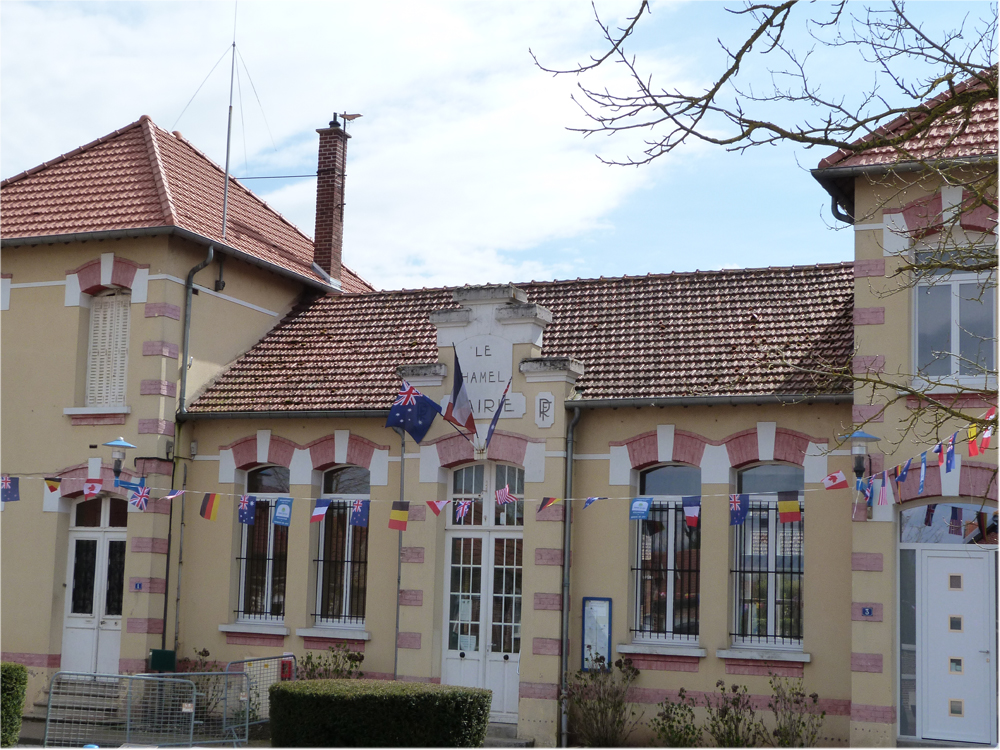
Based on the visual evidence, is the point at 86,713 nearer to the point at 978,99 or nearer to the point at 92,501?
the point at 92,501

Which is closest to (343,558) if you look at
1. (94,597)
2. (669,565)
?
(94,597)

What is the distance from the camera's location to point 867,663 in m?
12.4

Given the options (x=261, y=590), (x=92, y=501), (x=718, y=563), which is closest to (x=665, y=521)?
(x=718, y=563)

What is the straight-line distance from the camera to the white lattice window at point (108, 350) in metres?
16.7

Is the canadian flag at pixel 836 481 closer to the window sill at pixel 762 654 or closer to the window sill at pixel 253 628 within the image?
the window sill at pixel 762 654

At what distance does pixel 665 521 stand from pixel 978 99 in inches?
316

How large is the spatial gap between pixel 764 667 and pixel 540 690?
2.77 meters

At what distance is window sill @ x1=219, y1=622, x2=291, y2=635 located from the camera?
15.9 m

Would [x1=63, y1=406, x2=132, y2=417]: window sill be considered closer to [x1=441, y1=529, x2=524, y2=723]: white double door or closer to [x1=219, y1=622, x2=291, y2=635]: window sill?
[x1=219, y1=622, x2=291, y2=635]: window sill

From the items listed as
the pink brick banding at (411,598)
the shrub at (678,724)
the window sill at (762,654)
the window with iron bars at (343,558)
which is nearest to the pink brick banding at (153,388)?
the window with iron bars at (343,558)

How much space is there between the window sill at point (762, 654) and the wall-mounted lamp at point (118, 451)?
27.3 feet

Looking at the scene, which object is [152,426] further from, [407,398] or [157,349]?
[407,398]

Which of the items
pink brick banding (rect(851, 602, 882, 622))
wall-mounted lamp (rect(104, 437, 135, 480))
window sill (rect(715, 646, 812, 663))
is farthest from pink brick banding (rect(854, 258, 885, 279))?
wall-mounted lamp (rect(104, 437, 135, 480))

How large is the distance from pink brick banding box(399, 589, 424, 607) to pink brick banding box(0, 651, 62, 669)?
5384mm
